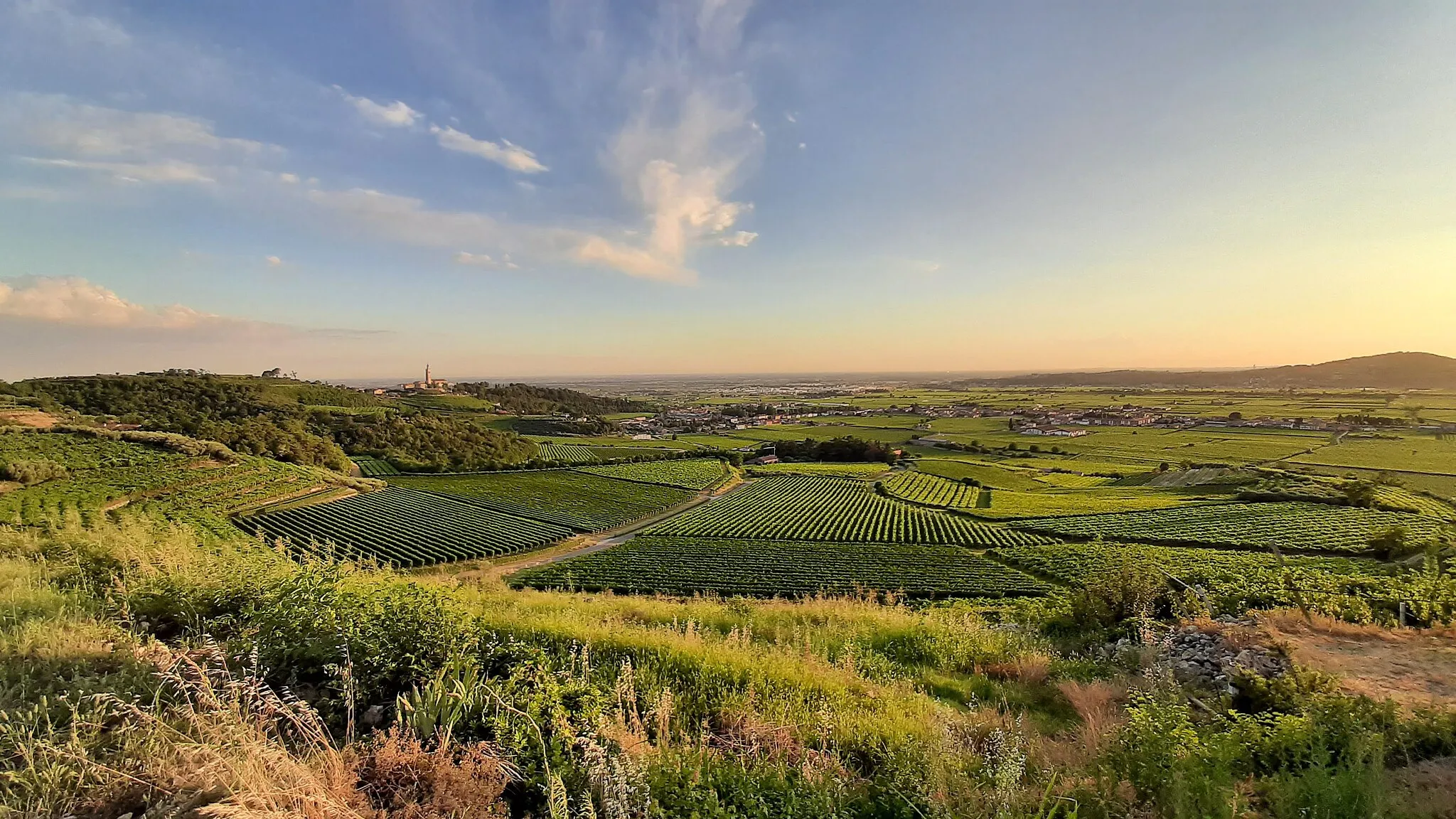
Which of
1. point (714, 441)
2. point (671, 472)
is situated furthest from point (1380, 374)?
point (671, 472)

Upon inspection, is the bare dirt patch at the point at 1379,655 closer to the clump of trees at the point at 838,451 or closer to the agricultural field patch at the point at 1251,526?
the agricultural field patch at the point at 1251,526

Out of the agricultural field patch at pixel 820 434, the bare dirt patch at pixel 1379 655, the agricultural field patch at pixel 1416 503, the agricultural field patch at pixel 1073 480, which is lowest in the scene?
the agricultural field patch at pixel 1073 480

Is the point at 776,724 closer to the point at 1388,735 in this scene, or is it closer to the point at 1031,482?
the point at 1388,735

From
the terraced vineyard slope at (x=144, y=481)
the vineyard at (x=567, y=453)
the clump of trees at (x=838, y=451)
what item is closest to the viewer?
the terraced vineyard slope at (x=144, y=481)

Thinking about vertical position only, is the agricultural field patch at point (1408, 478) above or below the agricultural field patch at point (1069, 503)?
above

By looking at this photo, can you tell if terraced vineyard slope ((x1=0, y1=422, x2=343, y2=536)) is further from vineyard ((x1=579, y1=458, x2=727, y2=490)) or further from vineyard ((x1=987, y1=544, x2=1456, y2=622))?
vineyard ((x1=987, y1=544, x2=1456, y2=622))

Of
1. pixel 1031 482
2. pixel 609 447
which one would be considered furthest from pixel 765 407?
pixel 1031 482

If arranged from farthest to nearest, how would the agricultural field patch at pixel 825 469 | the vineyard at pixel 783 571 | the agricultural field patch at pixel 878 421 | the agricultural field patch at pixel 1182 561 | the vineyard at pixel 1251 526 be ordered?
1. the agricultural field patch at pixel 878 421
2. the agricultural field patch at pixel 825 469
3. the vineyard at pixel 1251 526
4. the vineyard at pixel 783 571
5. the agricultural field patch at pixel 1182 561

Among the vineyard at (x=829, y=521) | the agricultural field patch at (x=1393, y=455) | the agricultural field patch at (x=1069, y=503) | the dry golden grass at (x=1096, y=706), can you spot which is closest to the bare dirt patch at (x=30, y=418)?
the vineyard at (x=829, y=521)
